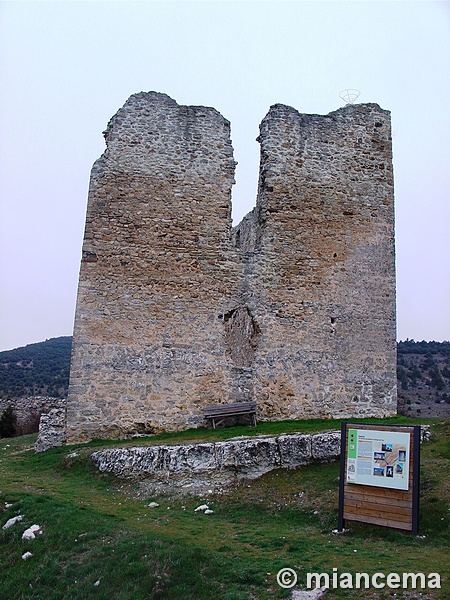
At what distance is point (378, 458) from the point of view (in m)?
7.32

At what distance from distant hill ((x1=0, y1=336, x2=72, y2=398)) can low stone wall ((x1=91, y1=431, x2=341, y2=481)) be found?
2602 centimetres

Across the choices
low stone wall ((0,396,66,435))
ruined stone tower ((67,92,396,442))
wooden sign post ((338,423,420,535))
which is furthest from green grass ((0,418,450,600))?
low stone wall ((0,396,66,435))

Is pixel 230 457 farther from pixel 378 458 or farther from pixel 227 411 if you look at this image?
pixel 378 458

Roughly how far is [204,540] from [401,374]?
29035 mm

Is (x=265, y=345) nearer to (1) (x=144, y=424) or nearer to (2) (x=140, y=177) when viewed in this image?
(1) (x=144, y=424)

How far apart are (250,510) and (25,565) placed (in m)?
3.37

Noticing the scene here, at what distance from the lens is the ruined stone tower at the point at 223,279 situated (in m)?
13.6

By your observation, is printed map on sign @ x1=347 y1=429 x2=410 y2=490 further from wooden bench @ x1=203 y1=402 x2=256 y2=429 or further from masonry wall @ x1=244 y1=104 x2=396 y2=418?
masonry wall @ x1=244 y1=104 x2=396 y2=418

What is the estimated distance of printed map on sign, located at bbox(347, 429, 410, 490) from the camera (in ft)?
23.4

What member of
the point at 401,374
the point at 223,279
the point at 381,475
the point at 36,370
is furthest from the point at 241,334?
the point at 36,370

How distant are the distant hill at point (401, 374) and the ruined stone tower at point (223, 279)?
7.01m

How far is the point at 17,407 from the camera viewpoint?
23.7 meters

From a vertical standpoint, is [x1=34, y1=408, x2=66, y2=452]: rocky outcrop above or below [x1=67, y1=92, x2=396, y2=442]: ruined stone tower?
below

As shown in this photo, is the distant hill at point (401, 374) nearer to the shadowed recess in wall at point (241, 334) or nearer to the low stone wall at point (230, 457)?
the shadowed recess in wall at point (241, 334)
